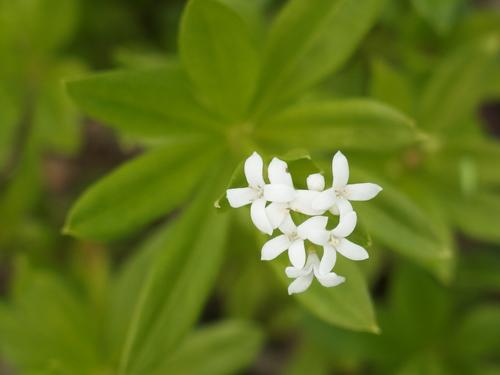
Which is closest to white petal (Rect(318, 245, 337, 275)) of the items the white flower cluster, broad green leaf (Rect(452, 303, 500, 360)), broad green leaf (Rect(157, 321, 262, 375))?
the white flower cluster

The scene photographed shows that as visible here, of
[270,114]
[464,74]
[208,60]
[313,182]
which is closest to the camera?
[313,182]

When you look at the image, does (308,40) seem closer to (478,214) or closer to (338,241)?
(338,241)

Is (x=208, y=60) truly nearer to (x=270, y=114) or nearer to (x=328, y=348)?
(x=270, y=114)

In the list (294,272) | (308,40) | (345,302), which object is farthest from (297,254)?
(308,40)

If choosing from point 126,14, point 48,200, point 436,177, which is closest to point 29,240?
point 48,200

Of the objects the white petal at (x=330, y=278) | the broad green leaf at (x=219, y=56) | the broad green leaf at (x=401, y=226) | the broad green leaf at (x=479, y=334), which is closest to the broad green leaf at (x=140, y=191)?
the broad green leaf at (x=219, y=56)
